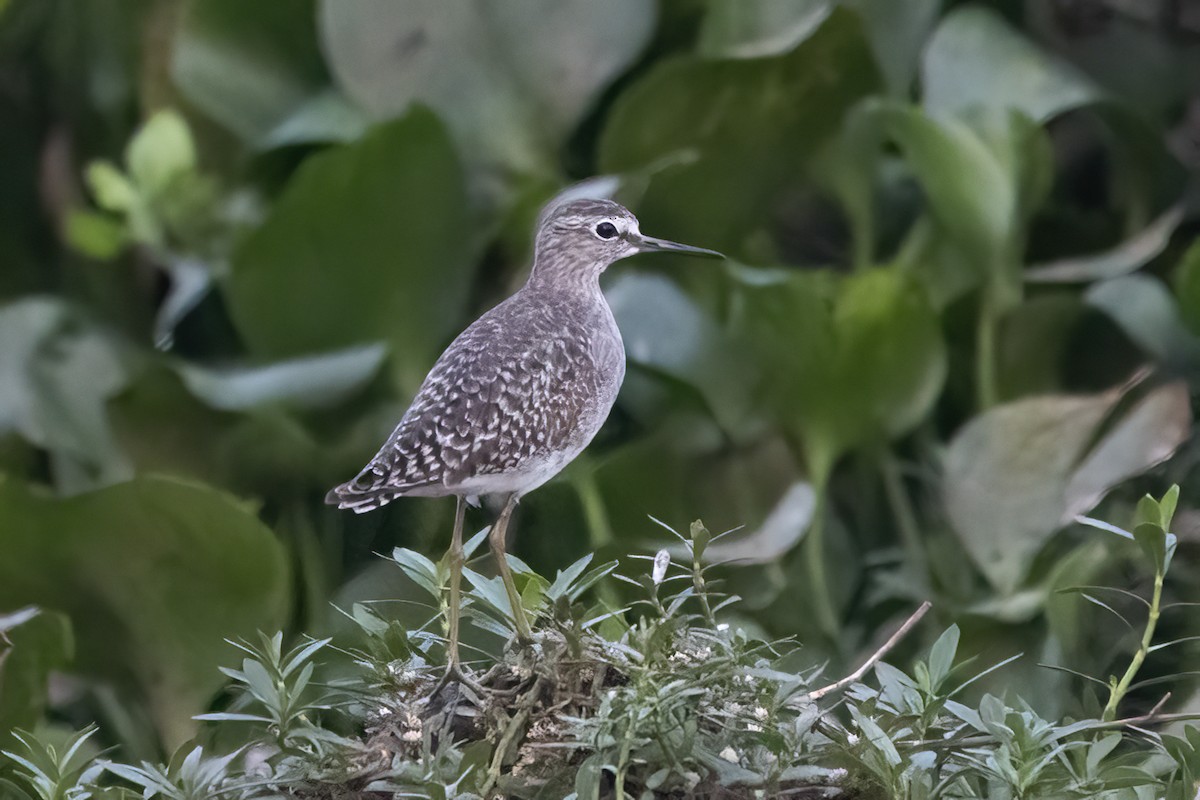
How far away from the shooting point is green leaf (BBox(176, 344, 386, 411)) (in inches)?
39.8

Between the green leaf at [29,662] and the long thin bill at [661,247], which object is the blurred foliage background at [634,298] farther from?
the long thin bill at [661,247]

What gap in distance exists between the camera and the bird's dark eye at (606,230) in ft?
2.37

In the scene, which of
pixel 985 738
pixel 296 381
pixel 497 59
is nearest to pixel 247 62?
pixel 497 59

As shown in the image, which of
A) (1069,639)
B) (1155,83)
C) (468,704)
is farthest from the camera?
(1155,83)

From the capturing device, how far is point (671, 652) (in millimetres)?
615

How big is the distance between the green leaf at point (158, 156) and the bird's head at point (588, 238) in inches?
22.7

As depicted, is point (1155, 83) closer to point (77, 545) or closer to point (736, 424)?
point (736, 424)

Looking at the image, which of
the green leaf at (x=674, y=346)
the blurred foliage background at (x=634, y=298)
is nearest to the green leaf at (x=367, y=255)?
the blurred foliage background at (x=634, y=298)

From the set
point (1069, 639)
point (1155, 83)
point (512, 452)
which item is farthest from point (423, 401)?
point (1155, 83)

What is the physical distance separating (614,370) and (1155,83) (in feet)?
2.63

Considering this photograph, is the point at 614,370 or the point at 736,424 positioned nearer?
the point at 614,370

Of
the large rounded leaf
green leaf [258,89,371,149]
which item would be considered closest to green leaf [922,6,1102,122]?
the large rounded leaf

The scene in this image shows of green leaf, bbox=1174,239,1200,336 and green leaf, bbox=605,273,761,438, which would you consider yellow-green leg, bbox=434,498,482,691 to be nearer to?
green leaf, bbox=605,273,761,438

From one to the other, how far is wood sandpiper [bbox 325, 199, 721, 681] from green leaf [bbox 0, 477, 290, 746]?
38cm
